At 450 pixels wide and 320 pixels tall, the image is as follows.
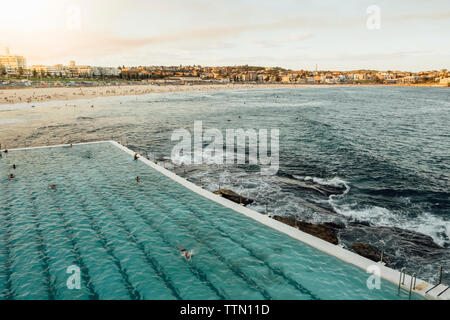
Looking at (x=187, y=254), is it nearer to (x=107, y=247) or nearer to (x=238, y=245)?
(x=238, y=245)

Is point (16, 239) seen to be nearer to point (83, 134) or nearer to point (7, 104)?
point (83, 134)

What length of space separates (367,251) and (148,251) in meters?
8.46

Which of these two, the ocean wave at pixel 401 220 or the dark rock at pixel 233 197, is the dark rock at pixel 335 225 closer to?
the ocean wave at pixel 401 220

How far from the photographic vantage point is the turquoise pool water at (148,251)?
8.59 m

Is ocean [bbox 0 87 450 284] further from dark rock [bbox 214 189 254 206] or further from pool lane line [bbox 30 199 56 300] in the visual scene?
pool lane line [bbox 30 199 56 300]

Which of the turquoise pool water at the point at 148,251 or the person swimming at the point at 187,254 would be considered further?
the person swimming at the point at 187,254

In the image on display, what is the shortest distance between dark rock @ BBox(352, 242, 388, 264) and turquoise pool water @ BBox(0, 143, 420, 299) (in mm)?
2283

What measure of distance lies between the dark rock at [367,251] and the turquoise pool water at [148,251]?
2.28 metres

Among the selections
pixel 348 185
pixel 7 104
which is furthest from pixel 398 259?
pixel 7 104

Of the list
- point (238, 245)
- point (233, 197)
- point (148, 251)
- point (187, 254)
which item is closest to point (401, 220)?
point (233, 197)

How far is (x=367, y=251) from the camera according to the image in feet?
38.0

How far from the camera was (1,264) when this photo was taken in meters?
9.71

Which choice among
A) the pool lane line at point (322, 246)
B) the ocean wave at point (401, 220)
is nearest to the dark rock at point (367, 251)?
the pool lane line at point (322, 246)

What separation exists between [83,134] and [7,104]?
39877 mm
